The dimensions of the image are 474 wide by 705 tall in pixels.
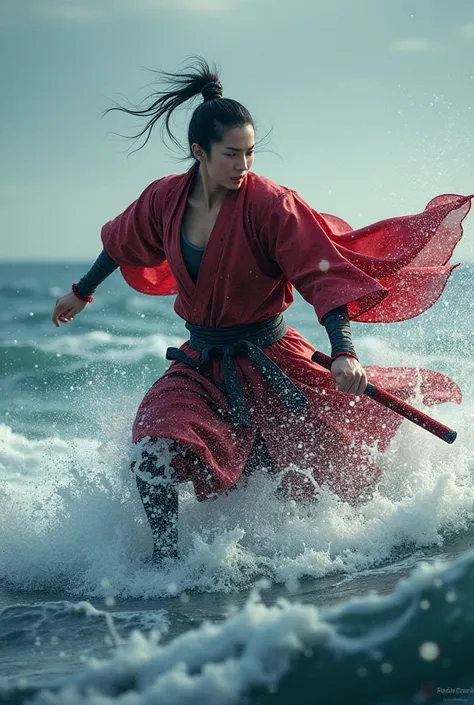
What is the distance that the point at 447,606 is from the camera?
6.48 feet

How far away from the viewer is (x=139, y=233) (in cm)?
339

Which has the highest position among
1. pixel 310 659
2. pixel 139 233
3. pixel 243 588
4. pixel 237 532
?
pixel 139 233

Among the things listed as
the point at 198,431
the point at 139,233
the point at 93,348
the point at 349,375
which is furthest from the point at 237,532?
the point at 93,348

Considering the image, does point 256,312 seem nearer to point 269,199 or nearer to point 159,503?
point 269,199

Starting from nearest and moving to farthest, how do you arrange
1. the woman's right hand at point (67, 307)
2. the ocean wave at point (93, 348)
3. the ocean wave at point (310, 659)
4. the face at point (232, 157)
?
the ocean wave at point (310, 659) → the face at point (232, 157) → the woman's right hand at point (67, 307) → the ocean wave at point (93, 348)

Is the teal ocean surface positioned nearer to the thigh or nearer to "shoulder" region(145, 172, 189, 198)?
the thigh

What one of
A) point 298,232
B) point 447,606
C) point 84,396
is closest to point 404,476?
point 298,232

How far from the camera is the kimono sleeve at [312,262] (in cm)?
289

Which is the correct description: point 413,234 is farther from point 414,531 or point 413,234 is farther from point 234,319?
point 414,531

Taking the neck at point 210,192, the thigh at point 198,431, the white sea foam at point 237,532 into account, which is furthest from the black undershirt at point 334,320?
the white sea foam at point 237,532

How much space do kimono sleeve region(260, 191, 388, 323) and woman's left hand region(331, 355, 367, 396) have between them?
0.18m

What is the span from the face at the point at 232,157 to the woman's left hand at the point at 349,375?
71cm

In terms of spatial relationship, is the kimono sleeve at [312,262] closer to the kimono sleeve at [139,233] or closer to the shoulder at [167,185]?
the shoulder at [167,185]

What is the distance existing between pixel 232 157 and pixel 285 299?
59cm
